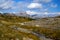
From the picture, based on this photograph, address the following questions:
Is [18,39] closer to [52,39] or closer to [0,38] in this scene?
[0,38]

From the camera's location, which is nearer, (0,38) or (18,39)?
(0,38)

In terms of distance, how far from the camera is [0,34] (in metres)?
31.1

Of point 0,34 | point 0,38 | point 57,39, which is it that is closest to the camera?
point 0,38

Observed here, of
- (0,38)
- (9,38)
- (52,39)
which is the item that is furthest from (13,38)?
(52,39)

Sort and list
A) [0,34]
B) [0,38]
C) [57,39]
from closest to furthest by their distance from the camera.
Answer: [0,38]
[0,34]
[57,39]

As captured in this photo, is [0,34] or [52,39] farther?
[52,39]

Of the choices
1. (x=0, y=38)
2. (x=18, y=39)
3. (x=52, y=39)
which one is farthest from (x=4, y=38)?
(x=52, y=39)

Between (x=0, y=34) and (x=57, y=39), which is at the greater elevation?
(x=0, y=34)

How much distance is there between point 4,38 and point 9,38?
134cm

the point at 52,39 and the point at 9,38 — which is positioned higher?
the point at 9,38

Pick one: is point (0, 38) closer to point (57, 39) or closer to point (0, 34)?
point (0, 34)

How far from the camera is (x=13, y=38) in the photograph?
3122 centimetres

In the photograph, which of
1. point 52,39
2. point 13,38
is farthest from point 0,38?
point 52,39

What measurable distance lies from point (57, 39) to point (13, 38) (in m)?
31.6
